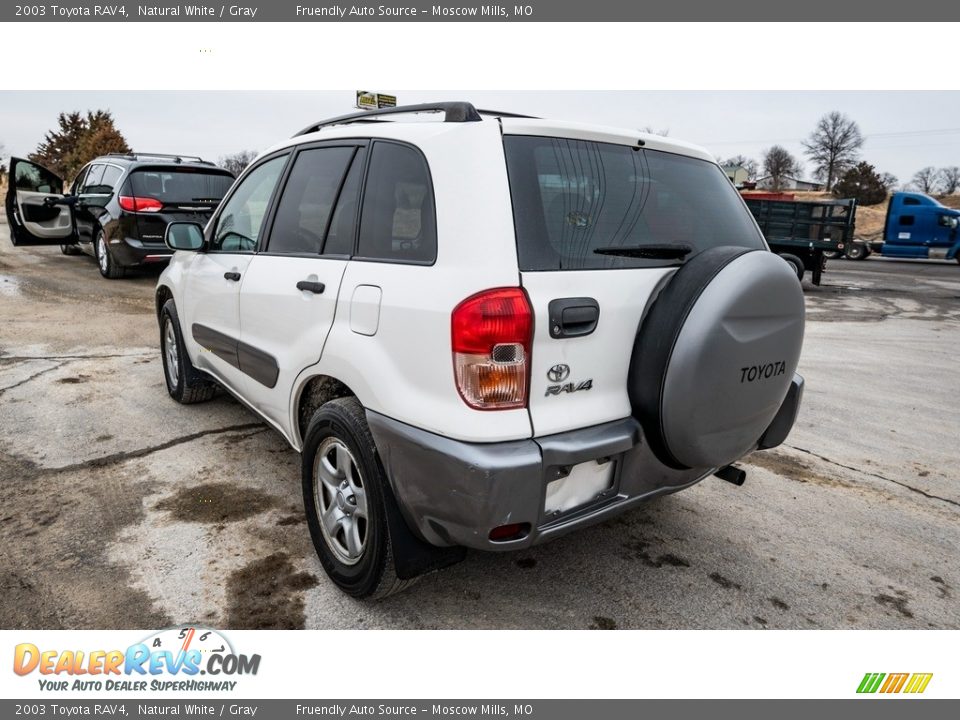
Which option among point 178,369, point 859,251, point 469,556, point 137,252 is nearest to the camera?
point 469,556

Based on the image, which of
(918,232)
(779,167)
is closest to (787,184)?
(779,167)

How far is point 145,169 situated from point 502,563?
8.62 metres

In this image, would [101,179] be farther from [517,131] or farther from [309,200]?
[517,131]

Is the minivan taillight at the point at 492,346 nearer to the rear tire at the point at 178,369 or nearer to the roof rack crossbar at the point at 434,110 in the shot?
the roof rack crossbar at the point at 434,110

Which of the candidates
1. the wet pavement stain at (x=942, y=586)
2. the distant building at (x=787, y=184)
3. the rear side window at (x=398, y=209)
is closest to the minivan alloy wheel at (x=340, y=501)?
the rear side window at (x=398, y=209)

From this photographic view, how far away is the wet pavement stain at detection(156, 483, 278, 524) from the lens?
3229 millimetres

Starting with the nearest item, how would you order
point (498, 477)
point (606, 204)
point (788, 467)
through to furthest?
point (498, 477)
point (606, 204)
point (788, 467)

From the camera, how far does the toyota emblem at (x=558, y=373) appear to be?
2131mm

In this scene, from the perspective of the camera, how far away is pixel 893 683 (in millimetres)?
2344

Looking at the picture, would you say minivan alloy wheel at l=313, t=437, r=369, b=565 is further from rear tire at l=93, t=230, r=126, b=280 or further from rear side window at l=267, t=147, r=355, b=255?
rear tire at l=93, t=230, r=126, b=280

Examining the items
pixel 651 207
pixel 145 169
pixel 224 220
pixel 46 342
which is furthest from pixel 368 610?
pixel 145 169

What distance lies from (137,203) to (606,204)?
868cm

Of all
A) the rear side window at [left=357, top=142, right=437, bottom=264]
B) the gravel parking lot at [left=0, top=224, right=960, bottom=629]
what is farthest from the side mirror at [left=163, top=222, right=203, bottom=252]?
the rear side window at [left=357, top=142, right=437, bottom=264]

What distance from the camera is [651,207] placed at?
2.53m
